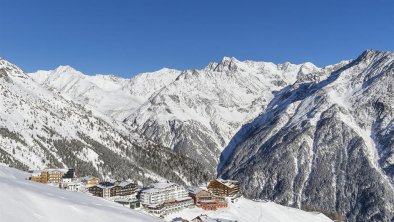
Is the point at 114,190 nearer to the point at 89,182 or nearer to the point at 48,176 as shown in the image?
the point at 89,182

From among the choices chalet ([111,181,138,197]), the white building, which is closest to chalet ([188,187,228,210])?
the white building

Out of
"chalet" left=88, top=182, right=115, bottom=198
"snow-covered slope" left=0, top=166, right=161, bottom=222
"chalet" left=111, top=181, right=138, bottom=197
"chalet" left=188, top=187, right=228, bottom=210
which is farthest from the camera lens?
"chalet" left=111, top=181, right=138, bottom=197

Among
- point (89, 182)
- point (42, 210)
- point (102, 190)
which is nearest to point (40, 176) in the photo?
point (89, 182)

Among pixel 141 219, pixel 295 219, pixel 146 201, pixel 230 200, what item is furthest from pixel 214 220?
pixel 141 219

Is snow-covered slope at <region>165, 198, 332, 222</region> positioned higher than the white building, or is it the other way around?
the white building

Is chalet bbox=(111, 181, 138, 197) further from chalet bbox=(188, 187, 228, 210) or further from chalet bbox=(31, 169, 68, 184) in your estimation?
chalet bbox=(31, 169, 68, 184)

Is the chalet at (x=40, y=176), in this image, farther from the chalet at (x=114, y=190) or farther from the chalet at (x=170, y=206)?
the chalet at (x=170, y=206)

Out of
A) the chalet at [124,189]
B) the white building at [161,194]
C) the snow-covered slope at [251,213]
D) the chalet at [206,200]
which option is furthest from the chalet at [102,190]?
the snow-covered slope at [251,213]
